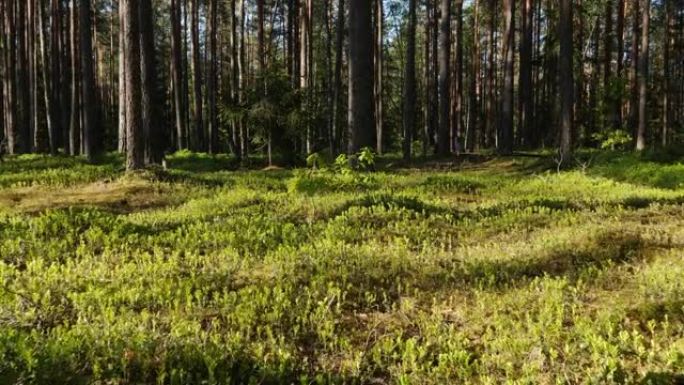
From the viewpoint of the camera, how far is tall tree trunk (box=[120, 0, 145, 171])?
43.5 feet

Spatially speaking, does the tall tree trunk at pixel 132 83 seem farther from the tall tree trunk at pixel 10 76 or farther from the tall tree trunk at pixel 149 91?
the tall tree trunk at pixel 10 76

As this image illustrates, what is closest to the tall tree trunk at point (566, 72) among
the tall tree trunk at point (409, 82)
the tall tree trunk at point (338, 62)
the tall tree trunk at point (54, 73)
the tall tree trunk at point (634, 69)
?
the tall tree trunk at point (409, 82)

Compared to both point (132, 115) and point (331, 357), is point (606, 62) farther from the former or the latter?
point (331, 357)

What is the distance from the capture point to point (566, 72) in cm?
1761

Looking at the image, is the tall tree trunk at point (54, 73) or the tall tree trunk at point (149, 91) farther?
the tall tree trunk at point (54, 73)

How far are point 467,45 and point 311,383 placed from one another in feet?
172

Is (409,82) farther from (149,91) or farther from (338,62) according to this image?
(149,91)

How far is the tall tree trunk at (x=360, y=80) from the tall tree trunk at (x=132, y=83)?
5742 millimetres

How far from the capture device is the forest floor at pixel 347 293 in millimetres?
3992

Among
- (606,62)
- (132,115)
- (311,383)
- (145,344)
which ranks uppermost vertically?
(606,62)

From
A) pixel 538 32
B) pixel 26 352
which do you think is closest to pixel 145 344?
pixel 26 352

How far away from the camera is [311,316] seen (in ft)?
16.1

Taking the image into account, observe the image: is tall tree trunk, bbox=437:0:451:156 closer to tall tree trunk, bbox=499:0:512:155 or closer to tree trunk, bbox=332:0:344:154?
tall tree trunk, bbox=499:0:512:155

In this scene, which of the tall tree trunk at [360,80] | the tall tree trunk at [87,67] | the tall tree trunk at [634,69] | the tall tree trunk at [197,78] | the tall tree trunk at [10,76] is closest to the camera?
the tall tree trunk at [360,80]
